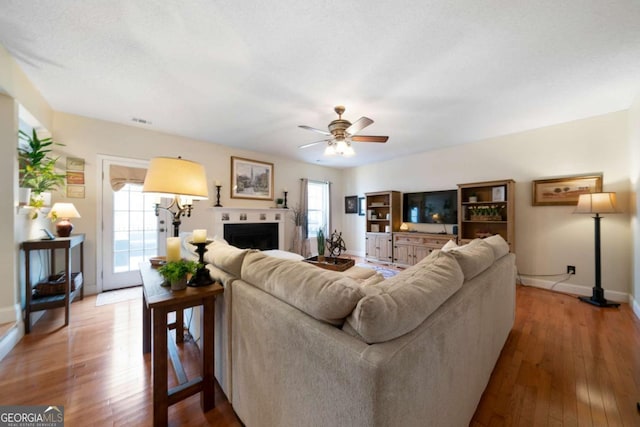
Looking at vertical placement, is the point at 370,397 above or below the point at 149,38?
below

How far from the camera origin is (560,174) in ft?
11.1

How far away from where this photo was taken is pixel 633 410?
1.38 meters

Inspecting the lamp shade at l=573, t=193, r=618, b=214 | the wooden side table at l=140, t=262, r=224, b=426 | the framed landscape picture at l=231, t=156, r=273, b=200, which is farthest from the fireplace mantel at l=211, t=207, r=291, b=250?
the lamp shade at l=573, t=193, r=618, b=214

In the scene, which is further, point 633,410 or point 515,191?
point 515,191

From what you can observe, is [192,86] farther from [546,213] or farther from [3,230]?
[546,213]

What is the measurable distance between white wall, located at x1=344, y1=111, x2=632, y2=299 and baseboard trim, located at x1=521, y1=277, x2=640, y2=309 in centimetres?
3

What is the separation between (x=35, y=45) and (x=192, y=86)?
109cm

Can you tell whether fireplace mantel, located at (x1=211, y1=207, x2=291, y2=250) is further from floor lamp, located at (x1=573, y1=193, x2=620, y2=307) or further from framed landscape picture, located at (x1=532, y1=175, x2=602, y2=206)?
floor lamp, located at (x1=573, y1=193, x2=620, y2=307)

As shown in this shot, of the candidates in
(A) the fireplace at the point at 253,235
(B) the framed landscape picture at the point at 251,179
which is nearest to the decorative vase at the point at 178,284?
(A) the fireplace at the point at 253,235

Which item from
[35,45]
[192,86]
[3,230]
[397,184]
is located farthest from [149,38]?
[397,184]

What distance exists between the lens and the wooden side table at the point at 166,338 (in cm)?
117

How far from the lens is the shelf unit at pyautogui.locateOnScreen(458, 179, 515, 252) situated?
363 centimetres

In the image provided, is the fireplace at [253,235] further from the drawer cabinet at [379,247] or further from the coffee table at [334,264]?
the drawer cabinet at [379,247]

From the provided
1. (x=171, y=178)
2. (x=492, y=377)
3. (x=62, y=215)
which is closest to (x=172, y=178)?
(x=171, y=178)
